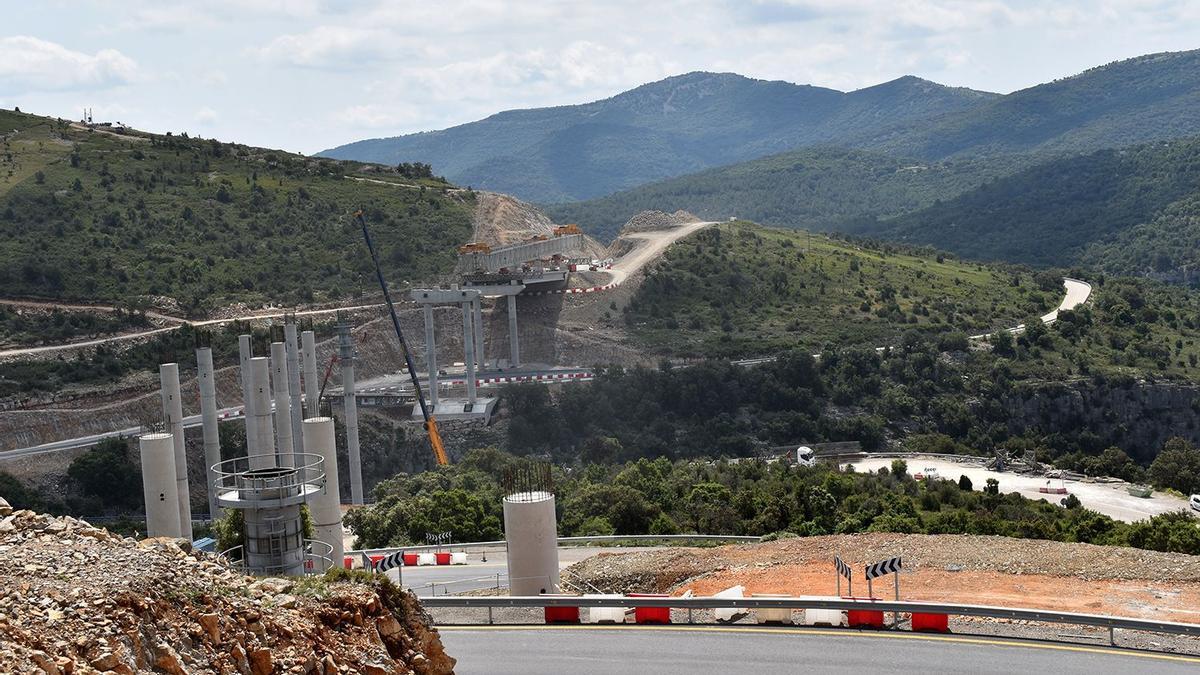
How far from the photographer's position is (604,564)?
32.4 meters

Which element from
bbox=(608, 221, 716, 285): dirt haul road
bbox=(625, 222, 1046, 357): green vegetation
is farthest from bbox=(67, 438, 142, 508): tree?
bbox=(608, 221, 716, 285): dirt haul road

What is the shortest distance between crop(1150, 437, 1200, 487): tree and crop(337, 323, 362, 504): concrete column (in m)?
42.0

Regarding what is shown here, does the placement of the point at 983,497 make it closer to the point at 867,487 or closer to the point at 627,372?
the point at 867,487

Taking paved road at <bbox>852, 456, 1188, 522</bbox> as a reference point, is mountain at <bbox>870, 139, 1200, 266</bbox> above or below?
above

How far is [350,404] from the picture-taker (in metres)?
59.8

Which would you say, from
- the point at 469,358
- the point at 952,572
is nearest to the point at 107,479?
the point at 469,358

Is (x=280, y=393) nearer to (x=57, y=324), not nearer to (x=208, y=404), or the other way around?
(x=208, y=404)

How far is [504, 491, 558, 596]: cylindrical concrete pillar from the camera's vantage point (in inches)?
1122

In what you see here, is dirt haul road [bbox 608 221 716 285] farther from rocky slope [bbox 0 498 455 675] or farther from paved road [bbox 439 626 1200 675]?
rocky slope [bbox 0 498 455 675]

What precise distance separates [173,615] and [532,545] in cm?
1474

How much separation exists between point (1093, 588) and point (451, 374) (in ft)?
219

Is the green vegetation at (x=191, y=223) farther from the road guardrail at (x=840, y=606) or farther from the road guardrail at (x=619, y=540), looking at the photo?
the road guardrail at (x=840, y=606)

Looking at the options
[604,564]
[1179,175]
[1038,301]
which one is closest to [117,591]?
[604,564]

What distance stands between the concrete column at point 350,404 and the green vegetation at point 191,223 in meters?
28.3
